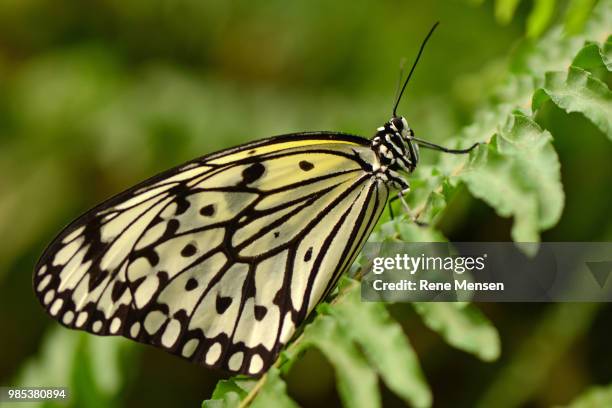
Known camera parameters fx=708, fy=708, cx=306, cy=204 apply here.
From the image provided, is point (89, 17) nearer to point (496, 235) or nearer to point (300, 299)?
point (496, 235)

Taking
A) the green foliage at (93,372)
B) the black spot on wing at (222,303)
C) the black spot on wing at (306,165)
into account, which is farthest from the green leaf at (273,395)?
the green foliage at (93,372)

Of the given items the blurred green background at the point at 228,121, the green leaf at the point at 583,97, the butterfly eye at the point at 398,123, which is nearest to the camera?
the green leaf at the point at 583,97

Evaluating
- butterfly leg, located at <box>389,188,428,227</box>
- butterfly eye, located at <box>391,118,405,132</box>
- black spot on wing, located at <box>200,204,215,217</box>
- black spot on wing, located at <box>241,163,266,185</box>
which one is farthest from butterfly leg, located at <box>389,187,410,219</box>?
black spot on wing, located at <box>200,204,215,217</box>

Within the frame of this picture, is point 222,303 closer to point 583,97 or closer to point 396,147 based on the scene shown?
point 396,147

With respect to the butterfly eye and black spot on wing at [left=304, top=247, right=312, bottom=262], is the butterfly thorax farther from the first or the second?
black spot on wing at [left=304, top=247, right=312, bottom=262]

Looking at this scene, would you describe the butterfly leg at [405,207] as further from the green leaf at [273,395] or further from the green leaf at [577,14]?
the green leaf at [577,14]

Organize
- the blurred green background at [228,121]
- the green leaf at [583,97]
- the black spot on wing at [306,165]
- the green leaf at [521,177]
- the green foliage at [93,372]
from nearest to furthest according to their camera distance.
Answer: the green leaf at [521,177]
the green leaf at [583,97]
the black spot on wing at [306,165]
the green foliage at [93,372]
the blurred green background at [228,121]
